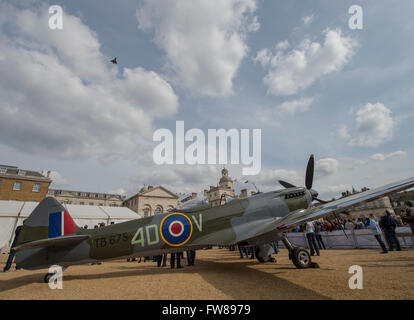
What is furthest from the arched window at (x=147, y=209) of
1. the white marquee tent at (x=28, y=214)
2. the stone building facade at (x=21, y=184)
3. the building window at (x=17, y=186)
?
the white marquee tent at (x=28, y=214)

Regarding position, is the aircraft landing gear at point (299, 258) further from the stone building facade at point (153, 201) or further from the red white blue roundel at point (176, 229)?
the stone building facade at point (153, 201)

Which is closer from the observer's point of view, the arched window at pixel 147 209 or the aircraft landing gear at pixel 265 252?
the aircraft landing gear at pixel 265 252

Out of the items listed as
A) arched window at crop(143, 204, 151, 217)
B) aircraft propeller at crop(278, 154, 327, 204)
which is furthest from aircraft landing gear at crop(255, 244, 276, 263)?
arched window at crop(143, 204, 151, 217)

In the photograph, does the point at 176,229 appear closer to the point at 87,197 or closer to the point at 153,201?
the point at 153,201

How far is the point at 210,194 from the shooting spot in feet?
258

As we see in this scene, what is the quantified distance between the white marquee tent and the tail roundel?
1311 cm

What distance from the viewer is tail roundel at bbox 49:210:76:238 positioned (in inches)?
221

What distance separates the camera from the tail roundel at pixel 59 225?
18.4 ft

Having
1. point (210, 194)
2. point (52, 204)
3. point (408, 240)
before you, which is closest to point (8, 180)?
point (52, 204)

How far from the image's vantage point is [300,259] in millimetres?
5941

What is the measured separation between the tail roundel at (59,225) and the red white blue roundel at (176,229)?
2.74m

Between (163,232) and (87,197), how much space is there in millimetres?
79901
